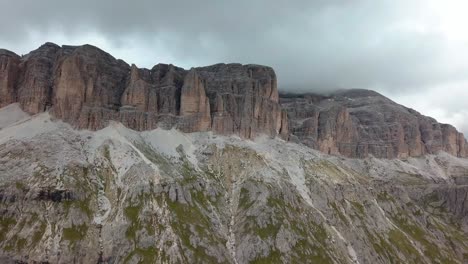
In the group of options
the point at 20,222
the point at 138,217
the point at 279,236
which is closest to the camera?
the point at 20,222

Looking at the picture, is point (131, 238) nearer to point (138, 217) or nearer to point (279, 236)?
point (138, 217)

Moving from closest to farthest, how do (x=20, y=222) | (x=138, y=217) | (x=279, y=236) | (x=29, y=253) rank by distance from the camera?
(x=29, y=253)
(x=20, y=222)
(x=138, y=217)
(x=279, y=236)

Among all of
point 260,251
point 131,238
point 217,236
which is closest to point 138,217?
point 131,238

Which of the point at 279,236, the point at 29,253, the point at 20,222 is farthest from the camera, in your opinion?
the point at 279,236

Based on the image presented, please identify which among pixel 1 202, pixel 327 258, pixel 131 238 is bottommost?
pixel 327 258

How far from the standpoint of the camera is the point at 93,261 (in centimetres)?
16512

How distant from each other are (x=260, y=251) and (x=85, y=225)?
7226 centimetres

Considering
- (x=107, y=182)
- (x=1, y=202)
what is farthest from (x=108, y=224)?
(x=1, y=202)

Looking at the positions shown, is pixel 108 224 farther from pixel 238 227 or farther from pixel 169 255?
pixel 238 227

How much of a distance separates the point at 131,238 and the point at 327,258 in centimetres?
8409

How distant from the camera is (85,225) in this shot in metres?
174

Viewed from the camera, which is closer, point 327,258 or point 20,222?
point 20,222

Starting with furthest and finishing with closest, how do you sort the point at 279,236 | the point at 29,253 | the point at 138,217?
1. the point at 279,236
2. the point at 138,217
3. the point at 29,253

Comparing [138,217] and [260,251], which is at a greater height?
[138,217]
